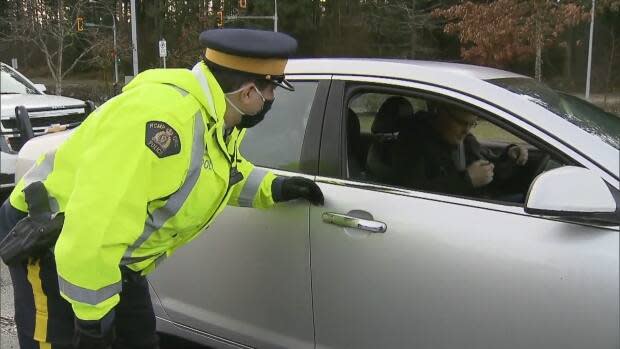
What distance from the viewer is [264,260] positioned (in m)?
2.60

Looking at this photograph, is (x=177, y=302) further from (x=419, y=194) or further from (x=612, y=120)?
(x=612, y=120)

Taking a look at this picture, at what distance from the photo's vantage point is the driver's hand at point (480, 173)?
278 cm

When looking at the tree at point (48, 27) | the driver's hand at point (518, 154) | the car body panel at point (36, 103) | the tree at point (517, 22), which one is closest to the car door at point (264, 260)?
the driver's hand at point (518, 154)

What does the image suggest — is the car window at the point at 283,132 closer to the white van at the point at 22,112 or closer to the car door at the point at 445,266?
the car door at the point at 445,266

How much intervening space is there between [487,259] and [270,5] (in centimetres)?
4031

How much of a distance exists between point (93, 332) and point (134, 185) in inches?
16.9

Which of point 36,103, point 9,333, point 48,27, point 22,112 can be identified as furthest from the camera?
point 48,27

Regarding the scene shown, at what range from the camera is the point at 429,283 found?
2.19 m

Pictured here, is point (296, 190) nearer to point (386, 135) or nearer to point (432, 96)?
point (432, 96)

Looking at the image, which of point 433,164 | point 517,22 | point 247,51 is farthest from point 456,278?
point 517,22

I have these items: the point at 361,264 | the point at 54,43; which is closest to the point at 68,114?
the point at 361,264

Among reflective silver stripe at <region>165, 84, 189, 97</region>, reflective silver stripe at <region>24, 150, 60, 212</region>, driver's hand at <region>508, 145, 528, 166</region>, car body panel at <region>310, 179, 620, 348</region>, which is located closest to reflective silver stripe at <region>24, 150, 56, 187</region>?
reflective silver stripe at <region>24, 150, 60, 212</region>

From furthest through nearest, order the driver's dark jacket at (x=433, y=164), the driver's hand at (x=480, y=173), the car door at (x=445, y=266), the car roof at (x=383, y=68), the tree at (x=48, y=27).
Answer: the tree at (x=48, y=27) < the driver's hand at (x=480, y=173) < the driver's dark jacket at (x=433, y=164) < the car roof at (x=383, y=68) < the car door at (x=445, y=266)

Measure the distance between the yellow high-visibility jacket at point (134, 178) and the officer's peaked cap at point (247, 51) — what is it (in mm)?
70
